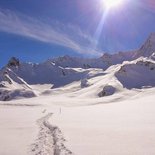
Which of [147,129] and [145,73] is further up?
[145,73]

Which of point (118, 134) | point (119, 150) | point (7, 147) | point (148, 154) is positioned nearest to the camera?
point (148, 154)

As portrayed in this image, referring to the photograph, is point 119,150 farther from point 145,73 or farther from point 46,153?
point 145,73

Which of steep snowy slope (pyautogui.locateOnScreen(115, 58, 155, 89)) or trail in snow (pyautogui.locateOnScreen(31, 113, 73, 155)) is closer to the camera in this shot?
trail in snow (pyautogui.locateOnScreen(31, 113, 73, 155))

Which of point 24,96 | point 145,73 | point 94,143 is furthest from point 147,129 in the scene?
point 145,73

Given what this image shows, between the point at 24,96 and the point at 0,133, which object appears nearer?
the point at 0,133

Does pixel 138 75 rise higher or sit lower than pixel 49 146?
higher

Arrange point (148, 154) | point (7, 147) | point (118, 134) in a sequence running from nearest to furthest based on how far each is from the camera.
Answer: point (148, 154) → point (7, 147) → point (118, 134)

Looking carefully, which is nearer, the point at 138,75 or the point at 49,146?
the point at 49,146

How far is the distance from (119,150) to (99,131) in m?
6.11

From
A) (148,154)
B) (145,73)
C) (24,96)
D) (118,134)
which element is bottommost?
(148,154)

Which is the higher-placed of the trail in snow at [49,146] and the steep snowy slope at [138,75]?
the steep snowy slope at [138,75]

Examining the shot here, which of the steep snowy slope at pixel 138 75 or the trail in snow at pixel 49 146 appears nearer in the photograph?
the trail in snow at pixel 49 146

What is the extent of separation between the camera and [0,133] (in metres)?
20.3

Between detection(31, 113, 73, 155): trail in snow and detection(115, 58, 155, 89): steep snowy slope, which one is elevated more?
detection(115, 58, 155, 89): steep snowy slope
